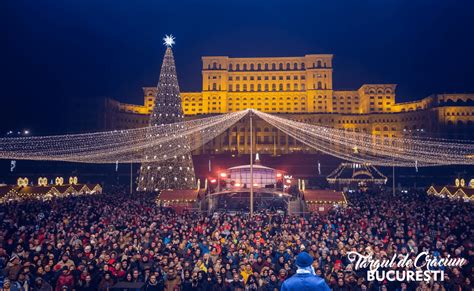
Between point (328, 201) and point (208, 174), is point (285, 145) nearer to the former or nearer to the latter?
point (208, 174)

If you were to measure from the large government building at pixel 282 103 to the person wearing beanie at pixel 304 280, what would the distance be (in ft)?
248

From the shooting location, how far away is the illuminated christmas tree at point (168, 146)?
100.0 ft

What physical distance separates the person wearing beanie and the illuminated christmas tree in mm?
26120

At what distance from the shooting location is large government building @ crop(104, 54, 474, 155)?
3246 inches

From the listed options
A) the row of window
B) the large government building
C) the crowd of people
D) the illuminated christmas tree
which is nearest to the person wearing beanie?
the crowd of people

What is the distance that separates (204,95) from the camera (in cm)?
8781

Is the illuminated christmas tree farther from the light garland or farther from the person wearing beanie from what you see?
the person wearing beanie

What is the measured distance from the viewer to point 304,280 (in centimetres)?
445

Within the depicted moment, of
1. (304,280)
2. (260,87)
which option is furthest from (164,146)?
(260,87)

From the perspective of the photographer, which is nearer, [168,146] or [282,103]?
[168,146]

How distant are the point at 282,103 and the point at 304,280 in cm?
8527

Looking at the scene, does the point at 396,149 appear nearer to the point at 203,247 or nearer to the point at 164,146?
the point at 164,146

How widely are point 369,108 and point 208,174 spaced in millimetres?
56851

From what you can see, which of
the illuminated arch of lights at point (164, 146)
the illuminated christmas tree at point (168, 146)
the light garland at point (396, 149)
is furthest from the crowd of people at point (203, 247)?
the illuminated christmas tree at point (168, 146)
